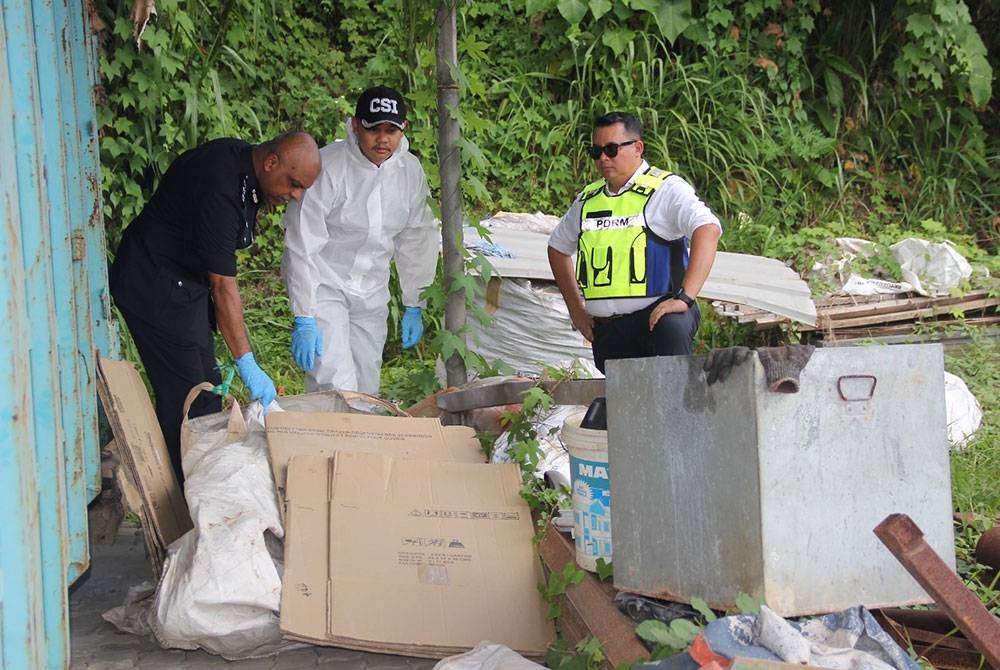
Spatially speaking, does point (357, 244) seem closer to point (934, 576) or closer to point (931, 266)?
point (934, 576)

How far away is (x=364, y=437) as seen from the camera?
13.4 feet

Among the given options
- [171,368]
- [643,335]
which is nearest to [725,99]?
[643,335]

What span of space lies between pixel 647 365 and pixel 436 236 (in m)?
2.82

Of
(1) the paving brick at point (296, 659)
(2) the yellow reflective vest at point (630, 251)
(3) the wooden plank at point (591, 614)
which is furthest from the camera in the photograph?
(2) the yellow reflective vest at point (630, 251)

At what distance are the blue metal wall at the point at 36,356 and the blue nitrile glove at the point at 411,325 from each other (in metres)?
1.83

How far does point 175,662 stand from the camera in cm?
333

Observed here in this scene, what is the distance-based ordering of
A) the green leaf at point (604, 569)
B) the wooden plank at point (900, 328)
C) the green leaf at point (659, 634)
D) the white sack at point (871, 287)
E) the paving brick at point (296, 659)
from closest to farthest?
1. the green leaf at point (659, 634)
2. the green leaf at point (604, 569)
3. the paving brick at point (296, 659)
4. the wooden plank at point (900, 328)
5. the white sack at point (871, 287)

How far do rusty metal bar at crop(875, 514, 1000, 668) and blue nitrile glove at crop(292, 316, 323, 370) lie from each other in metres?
3.09

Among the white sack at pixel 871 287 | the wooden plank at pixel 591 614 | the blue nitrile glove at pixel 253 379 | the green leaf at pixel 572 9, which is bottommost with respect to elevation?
the wooden plank at pixel 591 614

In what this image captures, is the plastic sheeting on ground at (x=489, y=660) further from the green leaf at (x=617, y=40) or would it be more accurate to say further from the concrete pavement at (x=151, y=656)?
the green leaf at (x=617, y=40)

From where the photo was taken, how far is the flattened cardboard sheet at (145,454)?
3834 mm

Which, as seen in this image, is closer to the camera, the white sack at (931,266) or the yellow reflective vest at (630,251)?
the yellow reflective vest at (630,251)

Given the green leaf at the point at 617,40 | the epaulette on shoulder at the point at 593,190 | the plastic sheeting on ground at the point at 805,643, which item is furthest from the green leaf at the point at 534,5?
the plastic sheeting on ground at the point at 805,643

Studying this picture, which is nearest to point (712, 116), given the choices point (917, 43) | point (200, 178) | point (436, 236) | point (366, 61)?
point (917, 43)
